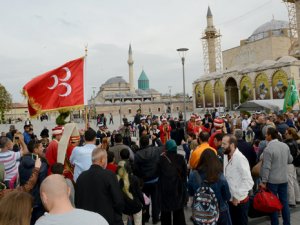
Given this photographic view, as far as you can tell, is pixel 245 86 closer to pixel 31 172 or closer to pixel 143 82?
pixel 31 172

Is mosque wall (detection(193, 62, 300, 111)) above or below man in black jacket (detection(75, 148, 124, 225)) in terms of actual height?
above

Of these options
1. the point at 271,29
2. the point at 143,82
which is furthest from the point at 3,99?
the point at 143,82

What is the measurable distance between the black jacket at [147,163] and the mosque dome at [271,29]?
63949 millimetres

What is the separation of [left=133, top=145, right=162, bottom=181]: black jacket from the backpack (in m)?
1.59

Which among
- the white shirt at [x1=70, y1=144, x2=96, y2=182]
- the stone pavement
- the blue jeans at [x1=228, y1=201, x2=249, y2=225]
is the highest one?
the white shirt at [x1=70, y1=144, x2=96, y2=182]

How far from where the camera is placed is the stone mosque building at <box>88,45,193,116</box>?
81.2 m

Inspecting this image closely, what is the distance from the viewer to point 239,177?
4520mm

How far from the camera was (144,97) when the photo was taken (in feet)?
316

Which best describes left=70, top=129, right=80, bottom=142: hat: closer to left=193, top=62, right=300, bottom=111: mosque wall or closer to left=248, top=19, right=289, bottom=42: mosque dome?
left=193, top=62, right=300, bottom=111: mosque wall

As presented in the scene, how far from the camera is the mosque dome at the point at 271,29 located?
206ft

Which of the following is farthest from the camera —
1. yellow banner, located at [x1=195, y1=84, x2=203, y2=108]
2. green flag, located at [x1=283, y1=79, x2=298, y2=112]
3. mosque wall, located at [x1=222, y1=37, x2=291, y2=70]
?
mosque wall, located at [x1=222, y1=37, x2=291, y2=70]

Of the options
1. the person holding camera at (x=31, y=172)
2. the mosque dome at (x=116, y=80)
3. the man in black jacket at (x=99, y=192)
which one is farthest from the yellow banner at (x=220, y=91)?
the mosque dome at (x=116, y=80)

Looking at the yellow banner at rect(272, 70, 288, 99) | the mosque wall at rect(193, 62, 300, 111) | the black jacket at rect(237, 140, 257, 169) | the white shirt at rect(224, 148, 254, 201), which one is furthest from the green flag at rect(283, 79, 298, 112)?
the yellow banner at rect(272, 70, 288, 99)

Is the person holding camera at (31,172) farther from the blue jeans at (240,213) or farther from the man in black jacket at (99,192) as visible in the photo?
the blue jeans at (240,213)
